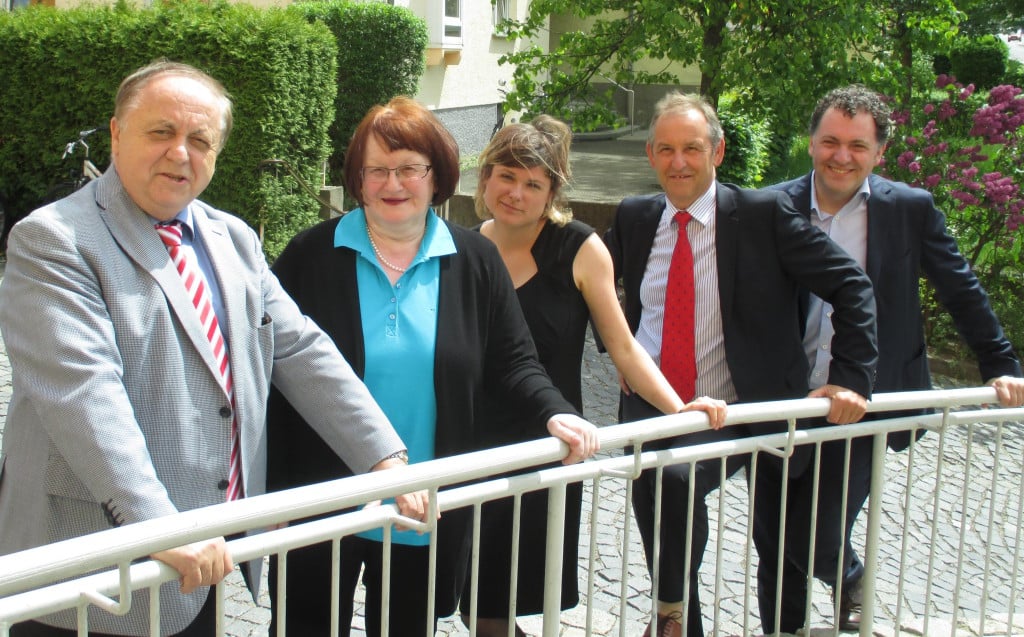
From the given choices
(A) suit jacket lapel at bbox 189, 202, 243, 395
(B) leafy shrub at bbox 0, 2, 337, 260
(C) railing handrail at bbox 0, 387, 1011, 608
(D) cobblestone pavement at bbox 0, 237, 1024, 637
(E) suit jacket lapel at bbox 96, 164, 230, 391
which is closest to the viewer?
(C) railing handrail at bbox 0, 387, 1011, 608

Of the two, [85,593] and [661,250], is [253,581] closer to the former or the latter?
[85,593]

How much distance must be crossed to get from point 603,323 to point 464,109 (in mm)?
14508

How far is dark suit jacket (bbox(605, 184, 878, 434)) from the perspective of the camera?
10.9ft

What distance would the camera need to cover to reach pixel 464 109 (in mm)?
17391

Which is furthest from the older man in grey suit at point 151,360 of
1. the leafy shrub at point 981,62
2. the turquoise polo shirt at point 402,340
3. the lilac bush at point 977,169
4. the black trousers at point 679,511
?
the leafy shrub at point 981,62

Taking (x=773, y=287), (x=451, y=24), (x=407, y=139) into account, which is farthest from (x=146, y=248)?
(x=451, y=24)

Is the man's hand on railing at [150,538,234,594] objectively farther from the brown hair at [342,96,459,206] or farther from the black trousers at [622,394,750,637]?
the black trousers at [622,394,750,637]

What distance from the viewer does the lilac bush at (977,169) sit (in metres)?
8.41

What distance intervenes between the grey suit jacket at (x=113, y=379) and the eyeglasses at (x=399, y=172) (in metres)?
0.49

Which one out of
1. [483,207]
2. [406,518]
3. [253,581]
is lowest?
[253,581]

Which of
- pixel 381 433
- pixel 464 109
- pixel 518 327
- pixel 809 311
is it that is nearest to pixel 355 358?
pixel 381 433

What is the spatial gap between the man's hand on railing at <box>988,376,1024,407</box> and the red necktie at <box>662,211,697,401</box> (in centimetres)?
100

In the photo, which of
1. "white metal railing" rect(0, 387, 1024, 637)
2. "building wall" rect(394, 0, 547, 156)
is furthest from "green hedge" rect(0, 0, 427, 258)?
"building wall" rect(394, 0, 547, 156)

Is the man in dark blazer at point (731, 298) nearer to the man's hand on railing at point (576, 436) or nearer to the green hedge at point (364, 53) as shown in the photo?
the man's hand on railing at point (576, 436)
